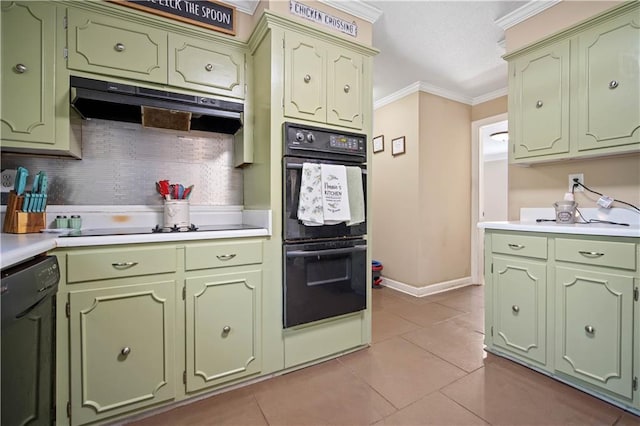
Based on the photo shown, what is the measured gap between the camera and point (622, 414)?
1450mm

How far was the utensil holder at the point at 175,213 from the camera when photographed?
1.79m

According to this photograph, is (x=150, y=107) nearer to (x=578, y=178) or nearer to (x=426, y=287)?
(x=578, y=178)

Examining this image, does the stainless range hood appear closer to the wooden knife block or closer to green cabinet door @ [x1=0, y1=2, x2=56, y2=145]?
green cabinet door @ [x1=0, y1=2, x2=56, y2=145]

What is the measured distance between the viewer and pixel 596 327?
5.09 ft

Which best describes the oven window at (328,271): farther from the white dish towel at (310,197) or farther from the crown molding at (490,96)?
the crown molding at (490,96)

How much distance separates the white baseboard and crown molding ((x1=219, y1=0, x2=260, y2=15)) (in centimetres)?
314

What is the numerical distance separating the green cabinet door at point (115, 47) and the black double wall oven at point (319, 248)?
866mm

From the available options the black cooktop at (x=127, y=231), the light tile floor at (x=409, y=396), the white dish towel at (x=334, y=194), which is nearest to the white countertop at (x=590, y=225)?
the light tile floor at (x=409, y=396)

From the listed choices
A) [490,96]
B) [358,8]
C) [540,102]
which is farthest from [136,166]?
[490,96]

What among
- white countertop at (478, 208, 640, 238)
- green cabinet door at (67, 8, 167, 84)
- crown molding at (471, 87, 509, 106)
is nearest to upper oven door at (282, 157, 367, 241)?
green cabinet door at (67, 8, 167, 84)

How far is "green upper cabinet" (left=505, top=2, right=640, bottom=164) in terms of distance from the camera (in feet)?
5.55

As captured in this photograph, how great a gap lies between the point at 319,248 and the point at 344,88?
1125 mm

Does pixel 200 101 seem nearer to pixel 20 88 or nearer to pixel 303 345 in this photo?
pixel 20 88

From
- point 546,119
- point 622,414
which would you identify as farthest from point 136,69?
point 622,414
